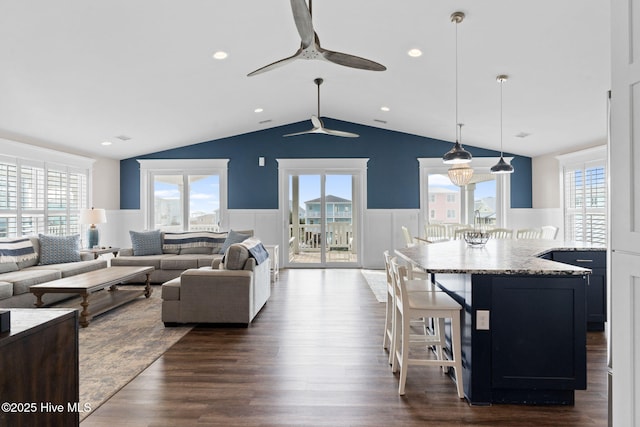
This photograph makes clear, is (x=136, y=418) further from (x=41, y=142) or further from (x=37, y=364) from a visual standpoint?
(x=41, y=142)

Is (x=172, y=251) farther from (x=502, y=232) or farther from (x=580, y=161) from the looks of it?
(x=580, y=161)

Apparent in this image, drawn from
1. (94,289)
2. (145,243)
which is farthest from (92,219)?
(94,289)

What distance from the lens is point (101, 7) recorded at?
3.00m

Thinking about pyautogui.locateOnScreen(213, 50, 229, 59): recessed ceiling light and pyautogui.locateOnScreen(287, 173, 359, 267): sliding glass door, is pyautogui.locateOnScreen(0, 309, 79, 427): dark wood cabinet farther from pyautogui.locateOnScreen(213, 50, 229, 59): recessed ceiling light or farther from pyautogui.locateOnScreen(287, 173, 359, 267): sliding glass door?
pyautogui.locateOnScreen(287, 173, 359, 267): sliding glass door

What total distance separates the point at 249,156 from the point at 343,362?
5618 millimetres

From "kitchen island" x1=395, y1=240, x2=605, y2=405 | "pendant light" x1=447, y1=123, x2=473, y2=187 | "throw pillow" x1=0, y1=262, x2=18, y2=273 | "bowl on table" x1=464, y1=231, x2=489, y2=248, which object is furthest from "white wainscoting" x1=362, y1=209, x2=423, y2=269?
"throw pillow" x1=0, y1=262, x2=18, y2=273

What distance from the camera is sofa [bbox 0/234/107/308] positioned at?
156 inches

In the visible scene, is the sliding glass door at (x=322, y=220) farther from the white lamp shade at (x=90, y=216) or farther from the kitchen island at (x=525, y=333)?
the kitchen island at (x=525, y=333)

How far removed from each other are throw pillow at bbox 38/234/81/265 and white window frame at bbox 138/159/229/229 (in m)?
2.41

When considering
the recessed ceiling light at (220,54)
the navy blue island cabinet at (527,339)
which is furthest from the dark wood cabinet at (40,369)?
the recessed ceiling light at (220,54)

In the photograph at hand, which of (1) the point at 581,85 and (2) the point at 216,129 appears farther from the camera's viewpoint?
(2) the point at 216,129

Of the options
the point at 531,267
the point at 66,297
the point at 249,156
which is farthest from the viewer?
the point at 249,156

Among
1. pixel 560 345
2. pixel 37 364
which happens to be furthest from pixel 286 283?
pixel 37 364

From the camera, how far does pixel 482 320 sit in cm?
222
